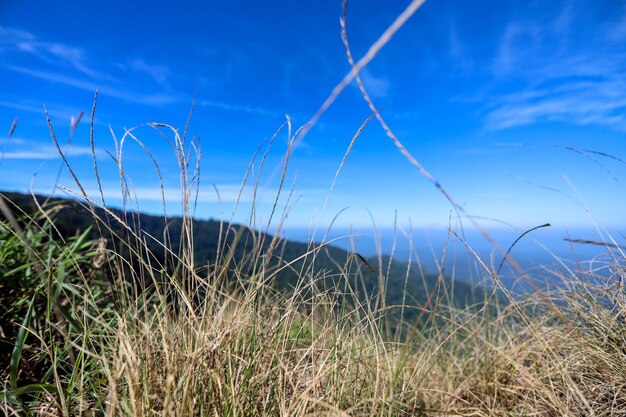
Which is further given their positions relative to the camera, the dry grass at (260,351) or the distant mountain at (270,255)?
the distant mountain at (270,255)

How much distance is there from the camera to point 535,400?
4.68 feet

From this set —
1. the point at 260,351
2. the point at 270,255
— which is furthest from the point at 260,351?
the point at 270,255

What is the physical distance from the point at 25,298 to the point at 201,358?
4.05 ft

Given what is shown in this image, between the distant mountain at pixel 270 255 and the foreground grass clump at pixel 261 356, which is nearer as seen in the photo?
the foreground grass clump at pixel 261 356

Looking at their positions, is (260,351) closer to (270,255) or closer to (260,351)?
(260,351)

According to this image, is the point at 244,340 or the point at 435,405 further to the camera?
the point at 435,405

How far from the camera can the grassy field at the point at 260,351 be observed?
1.07m

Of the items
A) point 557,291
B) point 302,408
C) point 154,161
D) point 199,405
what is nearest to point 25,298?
point 154,161

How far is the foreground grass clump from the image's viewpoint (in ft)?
3.49

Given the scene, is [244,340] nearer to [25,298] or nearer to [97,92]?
[97,92]

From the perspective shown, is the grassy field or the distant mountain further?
the distant mountain

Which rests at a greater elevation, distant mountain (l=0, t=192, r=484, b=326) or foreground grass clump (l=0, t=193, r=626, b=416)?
distant mountain (l=0, t=192, r=484, b=326)

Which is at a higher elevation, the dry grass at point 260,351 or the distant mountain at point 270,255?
the distant mountain at point 270,255

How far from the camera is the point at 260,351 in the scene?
3.96ft
